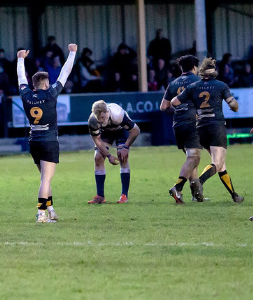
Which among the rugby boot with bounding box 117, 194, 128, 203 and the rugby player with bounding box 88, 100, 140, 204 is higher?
the rugby player with bounding box 88, 100, 140, 204

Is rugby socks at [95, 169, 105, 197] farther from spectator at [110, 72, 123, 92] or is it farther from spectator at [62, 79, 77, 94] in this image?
spectator at [110, 72, 123, 92]

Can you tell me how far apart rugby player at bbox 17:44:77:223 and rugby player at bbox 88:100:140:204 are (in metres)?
1.52

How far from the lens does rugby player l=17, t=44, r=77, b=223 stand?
10.5 metres

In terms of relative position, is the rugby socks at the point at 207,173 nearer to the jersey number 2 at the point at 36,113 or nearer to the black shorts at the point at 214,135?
the black shorts at the point at 214,135

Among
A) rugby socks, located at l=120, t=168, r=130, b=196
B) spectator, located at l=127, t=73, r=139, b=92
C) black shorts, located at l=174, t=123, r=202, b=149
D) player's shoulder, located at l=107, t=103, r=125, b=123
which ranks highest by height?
spectator, located at l=127, t=73, r=139, b=92

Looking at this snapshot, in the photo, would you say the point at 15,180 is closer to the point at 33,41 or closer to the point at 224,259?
the point at 224,259

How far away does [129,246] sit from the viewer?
8.48 m

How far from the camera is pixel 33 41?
3197 cm

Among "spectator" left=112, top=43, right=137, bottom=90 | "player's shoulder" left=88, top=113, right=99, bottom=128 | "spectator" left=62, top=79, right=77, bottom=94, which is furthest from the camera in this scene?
"spectator" left=112, top=43, right=137, bottom=90

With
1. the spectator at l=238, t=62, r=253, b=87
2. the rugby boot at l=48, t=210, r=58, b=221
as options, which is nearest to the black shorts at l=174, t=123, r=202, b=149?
the rugby boot at l=48, t=210, r=58, b=221

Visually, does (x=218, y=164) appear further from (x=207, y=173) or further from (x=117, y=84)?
(x=117, y=84)

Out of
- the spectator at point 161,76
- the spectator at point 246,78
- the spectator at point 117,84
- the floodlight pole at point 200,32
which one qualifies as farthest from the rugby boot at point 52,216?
the spectator at point 246,78

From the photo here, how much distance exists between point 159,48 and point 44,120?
64.3 ft

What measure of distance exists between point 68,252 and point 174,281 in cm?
170
